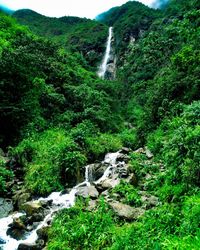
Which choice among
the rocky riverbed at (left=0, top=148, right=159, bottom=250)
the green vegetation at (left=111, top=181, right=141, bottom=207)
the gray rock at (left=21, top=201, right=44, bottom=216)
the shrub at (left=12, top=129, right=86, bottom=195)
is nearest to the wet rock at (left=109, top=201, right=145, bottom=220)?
the rocky riverbed at (left=0, top=148, right=159, bottom=250)

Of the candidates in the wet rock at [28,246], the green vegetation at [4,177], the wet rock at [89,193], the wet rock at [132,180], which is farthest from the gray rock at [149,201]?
the green vegetation at [4,177]

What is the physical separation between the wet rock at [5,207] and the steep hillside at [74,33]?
4334cm

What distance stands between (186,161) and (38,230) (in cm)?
499

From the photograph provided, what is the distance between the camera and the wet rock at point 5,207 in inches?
499

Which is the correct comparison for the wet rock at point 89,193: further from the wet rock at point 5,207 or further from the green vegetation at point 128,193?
the wet rock at point 5,207

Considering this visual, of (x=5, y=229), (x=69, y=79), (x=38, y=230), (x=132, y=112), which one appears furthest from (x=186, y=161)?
(x=132, y=112)

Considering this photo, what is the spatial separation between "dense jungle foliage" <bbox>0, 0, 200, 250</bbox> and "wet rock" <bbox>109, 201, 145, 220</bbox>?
0.73 ft

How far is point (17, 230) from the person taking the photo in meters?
10.8

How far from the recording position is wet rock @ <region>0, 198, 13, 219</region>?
1268 cm

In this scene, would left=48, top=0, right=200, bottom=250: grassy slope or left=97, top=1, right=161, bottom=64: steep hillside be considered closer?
left=48, top=0, right=200, bottom=250: grassy slope

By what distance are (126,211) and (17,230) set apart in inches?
147

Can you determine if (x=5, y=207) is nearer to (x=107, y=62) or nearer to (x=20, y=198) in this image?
(x=20, y=198)

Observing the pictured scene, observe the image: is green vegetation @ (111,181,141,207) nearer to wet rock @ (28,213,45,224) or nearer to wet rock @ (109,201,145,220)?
wet rock @ (109,201,145,220)

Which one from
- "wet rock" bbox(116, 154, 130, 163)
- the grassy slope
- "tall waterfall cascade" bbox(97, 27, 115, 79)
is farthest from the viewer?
"tall waterfall cascade" bbox(97, 27, 115, 79)
